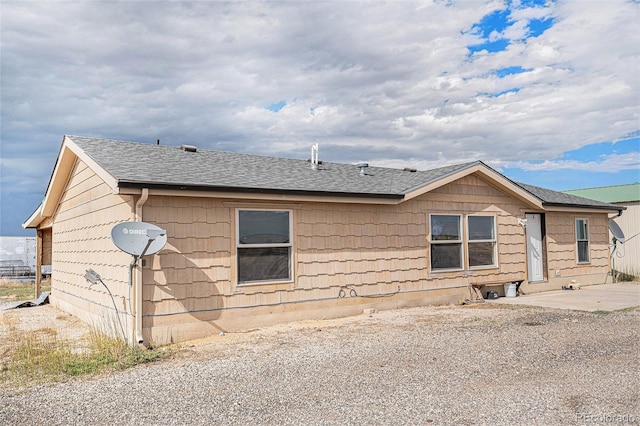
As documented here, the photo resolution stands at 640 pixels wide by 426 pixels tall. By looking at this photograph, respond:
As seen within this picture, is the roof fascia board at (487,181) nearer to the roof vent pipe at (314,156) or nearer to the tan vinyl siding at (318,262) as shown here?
the tan vinyl siding at (318,262)

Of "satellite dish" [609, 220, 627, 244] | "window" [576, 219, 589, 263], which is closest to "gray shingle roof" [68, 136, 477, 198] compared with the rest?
"window" [576, 219, 589, 263]

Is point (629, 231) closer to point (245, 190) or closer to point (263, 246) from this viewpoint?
point (263, 246)

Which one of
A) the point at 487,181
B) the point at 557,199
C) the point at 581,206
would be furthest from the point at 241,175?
the point at 581,206

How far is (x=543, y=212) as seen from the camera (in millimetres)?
14320

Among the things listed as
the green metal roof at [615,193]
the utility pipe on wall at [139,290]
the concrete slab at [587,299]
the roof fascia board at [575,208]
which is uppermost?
the green metal roof at [615,193]

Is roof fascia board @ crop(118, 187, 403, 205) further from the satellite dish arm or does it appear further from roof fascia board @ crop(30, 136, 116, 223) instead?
roof fascia board @ crop(30, 136, 116, 223)

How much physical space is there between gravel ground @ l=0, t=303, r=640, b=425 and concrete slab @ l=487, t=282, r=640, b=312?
2.61 metres

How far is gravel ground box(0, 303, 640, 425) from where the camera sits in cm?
447

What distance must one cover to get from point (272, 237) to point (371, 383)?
14.1ft

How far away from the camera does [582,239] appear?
15.7 meters

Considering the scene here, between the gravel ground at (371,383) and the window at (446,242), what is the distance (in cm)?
333

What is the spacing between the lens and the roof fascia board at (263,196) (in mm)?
7771

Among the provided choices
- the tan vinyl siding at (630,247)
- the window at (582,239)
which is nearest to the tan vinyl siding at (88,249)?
the window at (582,239)

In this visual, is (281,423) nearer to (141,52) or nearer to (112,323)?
(112,323)
